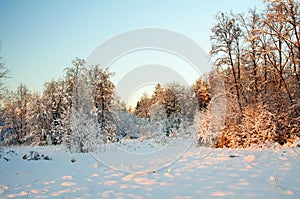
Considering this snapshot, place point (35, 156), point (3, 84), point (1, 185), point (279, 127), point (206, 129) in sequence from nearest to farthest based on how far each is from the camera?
point (1, 185), point (35, 156), point (279, 127), point (3, 84), point (206, 129)

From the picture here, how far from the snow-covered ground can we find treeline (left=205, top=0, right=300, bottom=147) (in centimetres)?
388

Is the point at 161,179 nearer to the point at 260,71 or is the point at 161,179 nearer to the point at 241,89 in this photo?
the point at 241,89

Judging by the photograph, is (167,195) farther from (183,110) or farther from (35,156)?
(183,110)

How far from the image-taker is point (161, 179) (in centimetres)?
594

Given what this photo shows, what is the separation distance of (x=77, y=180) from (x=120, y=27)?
988 centimetres

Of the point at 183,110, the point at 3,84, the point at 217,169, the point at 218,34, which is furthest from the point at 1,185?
the point at 183,110

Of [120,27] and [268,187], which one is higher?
[120,27]

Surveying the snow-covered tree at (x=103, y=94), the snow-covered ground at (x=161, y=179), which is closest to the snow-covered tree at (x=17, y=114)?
the snow-covered tree at (x=103, y=94)

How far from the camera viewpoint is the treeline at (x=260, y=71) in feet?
36.7

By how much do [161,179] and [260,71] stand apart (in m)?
12.1

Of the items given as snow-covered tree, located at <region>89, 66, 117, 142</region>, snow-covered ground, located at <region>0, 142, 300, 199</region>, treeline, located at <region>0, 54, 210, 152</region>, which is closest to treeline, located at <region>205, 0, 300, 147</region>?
snow-covered ground, located at <region>0, 142, 300, 199</region>

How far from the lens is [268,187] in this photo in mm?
4727

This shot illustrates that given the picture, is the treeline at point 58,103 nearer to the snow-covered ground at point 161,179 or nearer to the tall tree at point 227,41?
the tall tree at point 227,41

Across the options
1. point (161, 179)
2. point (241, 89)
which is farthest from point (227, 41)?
point (161, 179)
